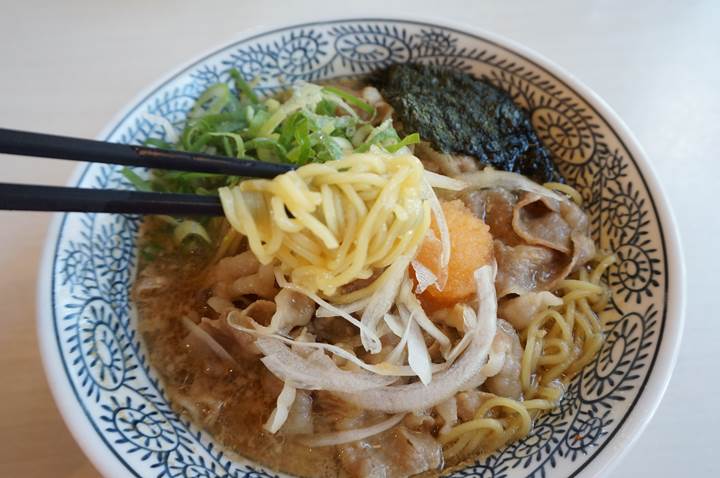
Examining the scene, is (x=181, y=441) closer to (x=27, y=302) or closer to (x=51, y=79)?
(x=27, y=302)

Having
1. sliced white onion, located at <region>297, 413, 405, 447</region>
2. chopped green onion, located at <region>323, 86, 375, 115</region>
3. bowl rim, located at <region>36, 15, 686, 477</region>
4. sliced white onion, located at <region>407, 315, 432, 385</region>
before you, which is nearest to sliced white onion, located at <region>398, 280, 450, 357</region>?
sliced white onion, located at <region>407, 315, 432, 385</region>

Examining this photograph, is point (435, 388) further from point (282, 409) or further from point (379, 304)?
point (282, 409)

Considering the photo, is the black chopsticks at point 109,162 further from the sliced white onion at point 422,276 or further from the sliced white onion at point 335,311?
the sliced white onion at point 422,276

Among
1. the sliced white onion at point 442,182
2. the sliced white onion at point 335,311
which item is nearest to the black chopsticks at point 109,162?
the sliced white onion at point 335,311

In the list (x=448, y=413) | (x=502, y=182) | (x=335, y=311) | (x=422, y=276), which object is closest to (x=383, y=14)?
(x=502, y=182)

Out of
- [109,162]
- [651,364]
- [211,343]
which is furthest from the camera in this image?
[211,343]

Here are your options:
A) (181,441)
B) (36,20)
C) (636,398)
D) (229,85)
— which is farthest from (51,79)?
(636,398)
